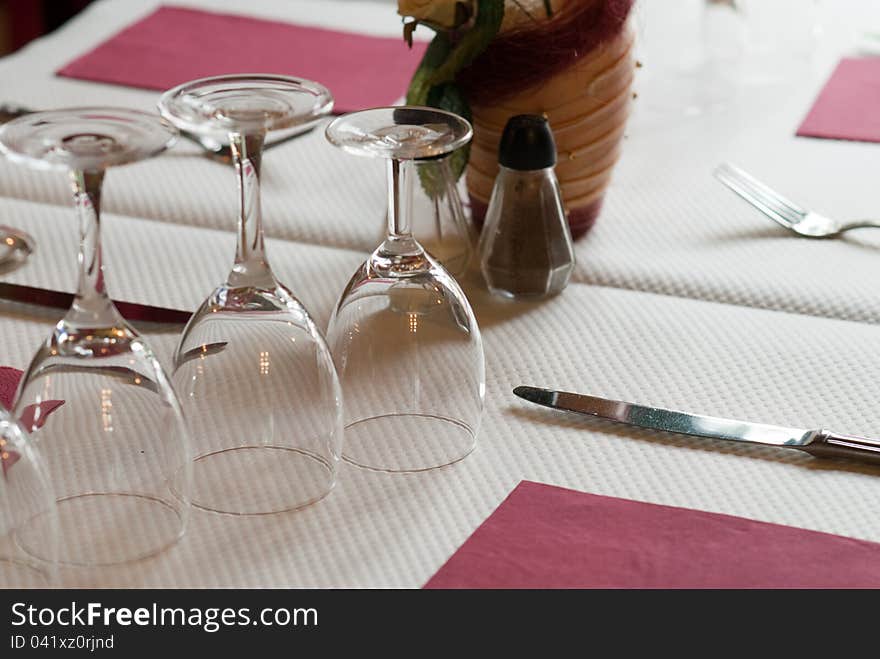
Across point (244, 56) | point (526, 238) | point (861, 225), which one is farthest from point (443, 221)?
point (244, 56)

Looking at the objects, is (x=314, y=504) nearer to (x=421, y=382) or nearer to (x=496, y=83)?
(x=421, y=382)

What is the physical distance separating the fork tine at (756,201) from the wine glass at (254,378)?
0.54 metres

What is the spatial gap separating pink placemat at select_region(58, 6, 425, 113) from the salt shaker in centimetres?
43

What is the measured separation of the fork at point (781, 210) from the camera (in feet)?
3.50

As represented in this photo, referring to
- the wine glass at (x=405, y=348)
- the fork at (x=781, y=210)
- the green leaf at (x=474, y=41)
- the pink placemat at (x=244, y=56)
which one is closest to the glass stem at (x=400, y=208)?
the wine glass at (x=405, y=348)

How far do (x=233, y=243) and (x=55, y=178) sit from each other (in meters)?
0.22

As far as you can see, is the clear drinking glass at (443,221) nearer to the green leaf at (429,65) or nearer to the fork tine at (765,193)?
the green leaf at (429,65)

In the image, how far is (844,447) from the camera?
0.73 meters

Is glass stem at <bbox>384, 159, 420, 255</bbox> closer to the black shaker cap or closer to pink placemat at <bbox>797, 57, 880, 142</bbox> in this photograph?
the black shaker cap

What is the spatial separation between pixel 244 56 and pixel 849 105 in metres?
0.70

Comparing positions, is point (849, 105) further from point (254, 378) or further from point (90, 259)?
point (90, 259)

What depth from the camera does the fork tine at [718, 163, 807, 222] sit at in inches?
43.3

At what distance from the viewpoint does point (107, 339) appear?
0.60 m
